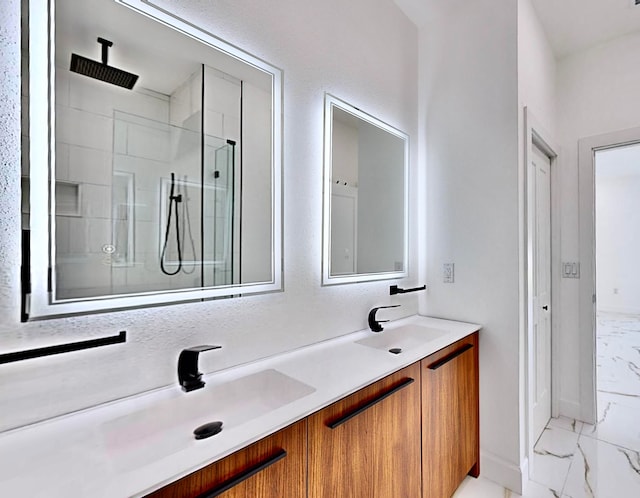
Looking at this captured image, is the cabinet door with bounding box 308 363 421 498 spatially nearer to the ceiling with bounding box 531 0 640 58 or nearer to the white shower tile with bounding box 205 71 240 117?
the white shower tile with bounding box 205 71 240 117

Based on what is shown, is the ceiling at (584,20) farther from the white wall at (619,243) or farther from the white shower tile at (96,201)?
the white wall at (619,243)

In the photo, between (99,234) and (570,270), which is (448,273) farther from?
(99,234)

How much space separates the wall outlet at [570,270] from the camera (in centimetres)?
258

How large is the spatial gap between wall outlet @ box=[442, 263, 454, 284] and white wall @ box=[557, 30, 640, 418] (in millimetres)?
1184

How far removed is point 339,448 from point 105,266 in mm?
934

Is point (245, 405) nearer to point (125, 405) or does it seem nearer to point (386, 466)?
point (125, 405)

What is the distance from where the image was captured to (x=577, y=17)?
223cm

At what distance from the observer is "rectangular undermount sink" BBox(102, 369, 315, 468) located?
791 millimetres

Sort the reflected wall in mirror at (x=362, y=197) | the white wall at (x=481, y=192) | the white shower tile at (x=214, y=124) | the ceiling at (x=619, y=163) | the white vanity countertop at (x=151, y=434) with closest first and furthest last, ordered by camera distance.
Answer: the white vanity countertop at (x=151, y=434), the white shower tile at (x=214, y=124), the reflected wall in mirror at (x=362, y=197), the white wall at (x=481, y=192), the ceiling at (x=619, y=163)

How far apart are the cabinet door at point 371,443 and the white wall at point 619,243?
749 centimetres

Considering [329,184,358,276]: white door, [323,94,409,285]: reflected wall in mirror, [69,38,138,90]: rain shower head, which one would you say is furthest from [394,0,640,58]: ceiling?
[69,38,138,90]: rain shower head

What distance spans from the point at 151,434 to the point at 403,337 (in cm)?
139

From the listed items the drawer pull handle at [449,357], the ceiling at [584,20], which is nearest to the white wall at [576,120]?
the ceiling at [584,20]

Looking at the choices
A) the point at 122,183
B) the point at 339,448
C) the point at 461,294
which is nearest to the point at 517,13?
the point at 461,294
